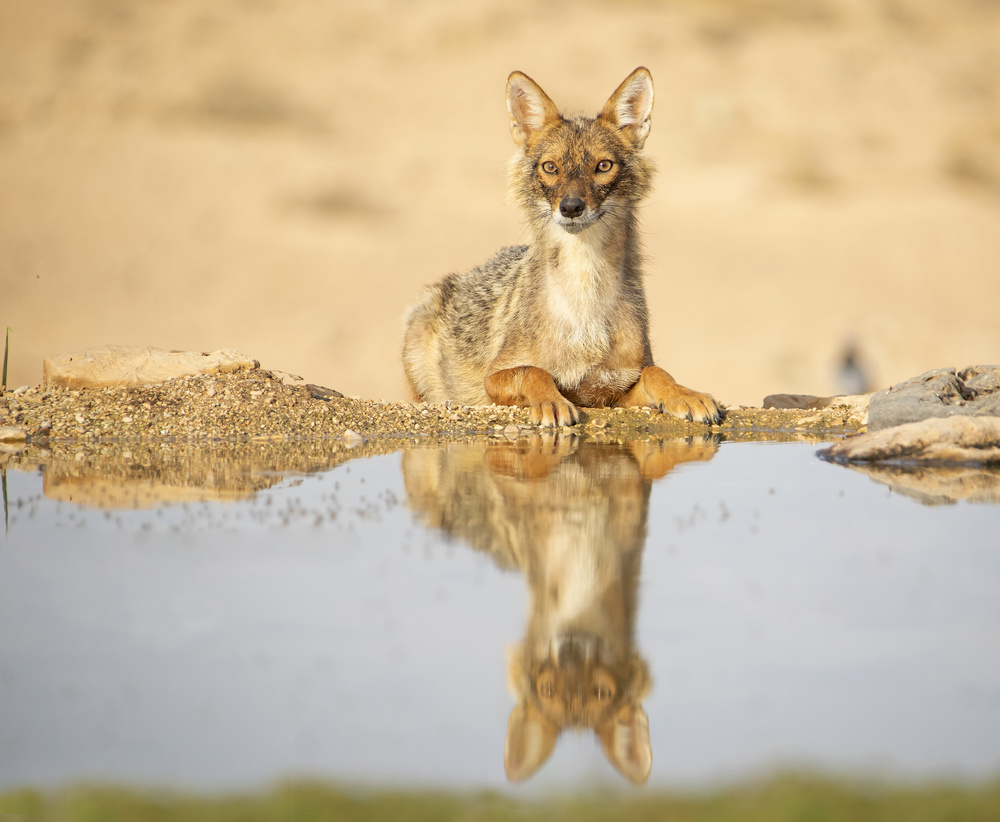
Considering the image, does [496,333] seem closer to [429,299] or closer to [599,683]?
[429,299]

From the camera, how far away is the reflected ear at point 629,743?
6.82 feet

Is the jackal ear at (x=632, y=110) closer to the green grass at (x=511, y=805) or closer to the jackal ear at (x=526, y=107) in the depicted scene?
the jackal ear at (x=526, y=107)

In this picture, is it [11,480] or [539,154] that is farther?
[539,154]

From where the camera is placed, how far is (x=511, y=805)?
1970mm

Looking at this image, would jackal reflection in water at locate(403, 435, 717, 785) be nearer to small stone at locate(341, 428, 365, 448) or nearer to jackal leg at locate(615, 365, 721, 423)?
jackal leg at locate(615, 365, 721, 423)

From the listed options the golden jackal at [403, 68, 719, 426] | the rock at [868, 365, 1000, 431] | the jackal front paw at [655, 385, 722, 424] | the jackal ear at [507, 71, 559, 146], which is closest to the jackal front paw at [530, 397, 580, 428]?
the golden jackal at [403, 68, 719, 426]

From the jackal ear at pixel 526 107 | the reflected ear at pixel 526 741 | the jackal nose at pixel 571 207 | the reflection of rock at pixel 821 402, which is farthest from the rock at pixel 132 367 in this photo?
the reflected ear at pixel 526 741

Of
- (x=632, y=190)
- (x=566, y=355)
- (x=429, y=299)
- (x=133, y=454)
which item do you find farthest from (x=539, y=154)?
(x=133, y=454)

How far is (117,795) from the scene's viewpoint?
1983mm

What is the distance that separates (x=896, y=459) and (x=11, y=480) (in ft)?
16.4

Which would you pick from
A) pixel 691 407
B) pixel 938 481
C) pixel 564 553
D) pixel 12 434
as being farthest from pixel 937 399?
pixel 12 434

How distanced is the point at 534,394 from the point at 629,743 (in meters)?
5.28

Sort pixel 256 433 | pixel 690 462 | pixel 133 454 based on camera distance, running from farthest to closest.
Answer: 1. pixel 256 433
2. pixel 133 454
3. pixel 690 462

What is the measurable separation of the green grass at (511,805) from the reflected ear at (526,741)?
0.12 meters
